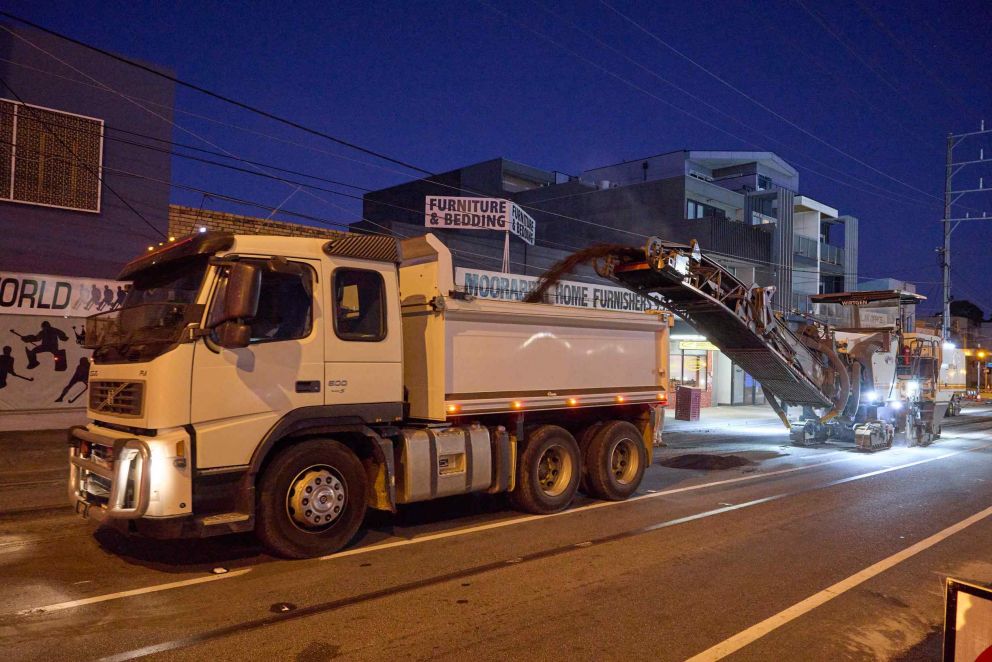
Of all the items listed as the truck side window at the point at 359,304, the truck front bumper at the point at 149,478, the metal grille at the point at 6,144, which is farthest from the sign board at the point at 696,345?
the truck front bumper at the point at 149,478

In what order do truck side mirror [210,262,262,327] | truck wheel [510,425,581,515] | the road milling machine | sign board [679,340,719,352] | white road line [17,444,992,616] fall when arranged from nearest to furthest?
1. white road line [17,444,992,616]
2. truck side mirror [210,262,262,327]
3. truck wheel [510,425,581,515]
4. the road milling machine
5. sign board [679,340,719,352]

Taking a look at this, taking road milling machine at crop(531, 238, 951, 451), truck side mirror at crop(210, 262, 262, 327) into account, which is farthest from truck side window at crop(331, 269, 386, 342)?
road milling machine at crop(531, 238, 951, 451)

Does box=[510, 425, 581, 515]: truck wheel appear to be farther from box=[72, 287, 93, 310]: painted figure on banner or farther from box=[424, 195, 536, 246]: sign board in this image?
box=[424, 195, 536, 246]: sign board

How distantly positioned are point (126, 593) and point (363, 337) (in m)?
2.93

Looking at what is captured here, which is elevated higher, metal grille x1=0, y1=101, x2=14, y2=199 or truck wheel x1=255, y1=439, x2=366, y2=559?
metal grille x1=0, y1=101, x2=14, y2=199

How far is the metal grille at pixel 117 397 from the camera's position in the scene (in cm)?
612

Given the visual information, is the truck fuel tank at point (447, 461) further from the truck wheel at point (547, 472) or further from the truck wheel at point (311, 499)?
the truck wheel at point (311, 499)

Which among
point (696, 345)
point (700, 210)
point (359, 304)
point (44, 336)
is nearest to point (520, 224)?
point (696, 345)

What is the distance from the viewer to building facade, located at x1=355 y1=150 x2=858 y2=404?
29688mm

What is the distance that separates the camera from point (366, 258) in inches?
286

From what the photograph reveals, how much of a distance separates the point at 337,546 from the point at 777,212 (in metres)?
32.1

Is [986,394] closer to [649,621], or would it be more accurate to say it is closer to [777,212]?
[777,212]

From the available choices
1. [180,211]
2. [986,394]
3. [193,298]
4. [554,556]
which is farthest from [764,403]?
[193,298]

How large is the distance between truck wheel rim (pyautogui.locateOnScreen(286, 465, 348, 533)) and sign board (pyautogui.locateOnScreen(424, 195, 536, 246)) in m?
16.5
